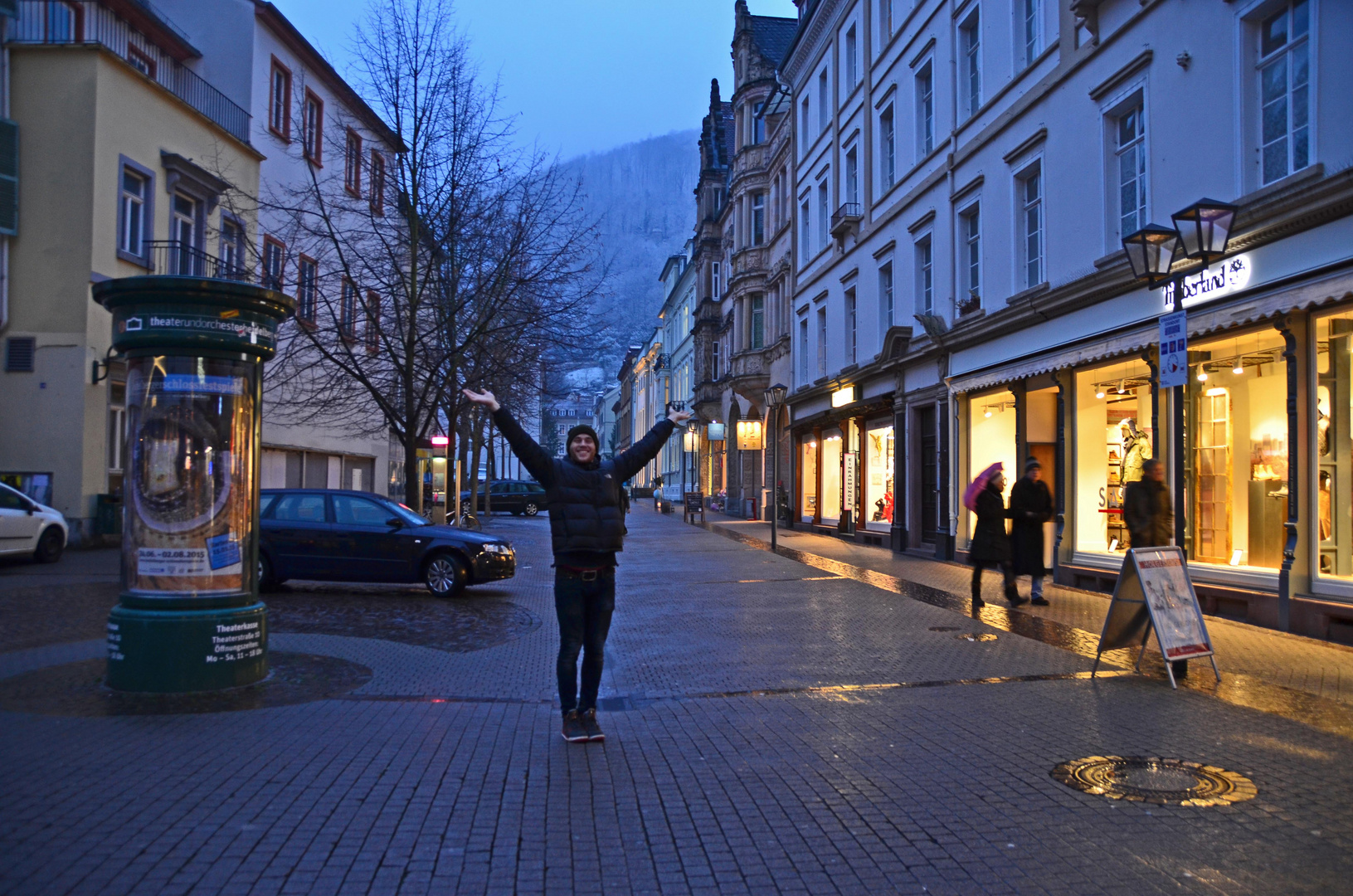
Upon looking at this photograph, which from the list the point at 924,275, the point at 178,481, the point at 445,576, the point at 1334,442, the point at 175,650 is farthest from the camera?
the point at 924,275

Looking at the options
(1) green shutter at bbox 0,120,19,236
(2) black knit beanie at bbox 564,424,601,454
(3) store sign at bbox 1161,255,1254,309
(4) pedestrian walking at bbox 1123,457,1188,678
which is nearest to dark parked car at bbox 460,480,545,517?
(1) green shutter at bbox 0,120,19,236

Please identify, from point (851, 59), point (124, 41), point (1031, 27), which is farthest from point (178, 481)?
point (851, 59)

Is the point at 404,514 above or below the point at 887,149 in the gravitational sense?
below

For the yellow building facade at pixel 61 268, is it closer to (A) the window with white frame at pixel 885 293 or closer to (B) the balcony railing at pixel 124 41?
(B) the balcony railing at pixel 124 41

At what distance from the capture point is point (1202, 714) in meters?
6.94

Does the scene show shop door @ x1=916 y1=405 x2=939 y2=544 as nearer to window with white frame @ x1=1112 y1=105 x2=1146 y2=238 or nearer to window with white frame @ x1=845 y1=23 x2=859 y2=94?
window with white frame @ x1=1112 y1=105 x2=1146 y2=238

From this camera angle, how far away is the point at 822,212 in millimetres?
30969

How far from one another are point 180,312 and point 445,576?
736cm

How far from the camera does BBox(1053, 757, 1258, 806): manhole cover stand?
5.10 meters

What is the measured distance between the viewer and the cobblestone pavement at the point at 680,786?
4.12m

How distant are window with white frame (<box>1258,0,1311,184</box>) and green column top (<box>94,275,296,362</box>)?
32.7 feet

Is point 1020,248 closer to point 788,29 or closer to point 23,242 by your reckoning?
point 23,242

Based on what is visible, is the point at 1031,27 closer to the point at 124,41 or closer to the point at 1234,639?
the point at 1234,639

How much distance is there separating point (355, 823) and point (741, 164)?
39.6 meters
